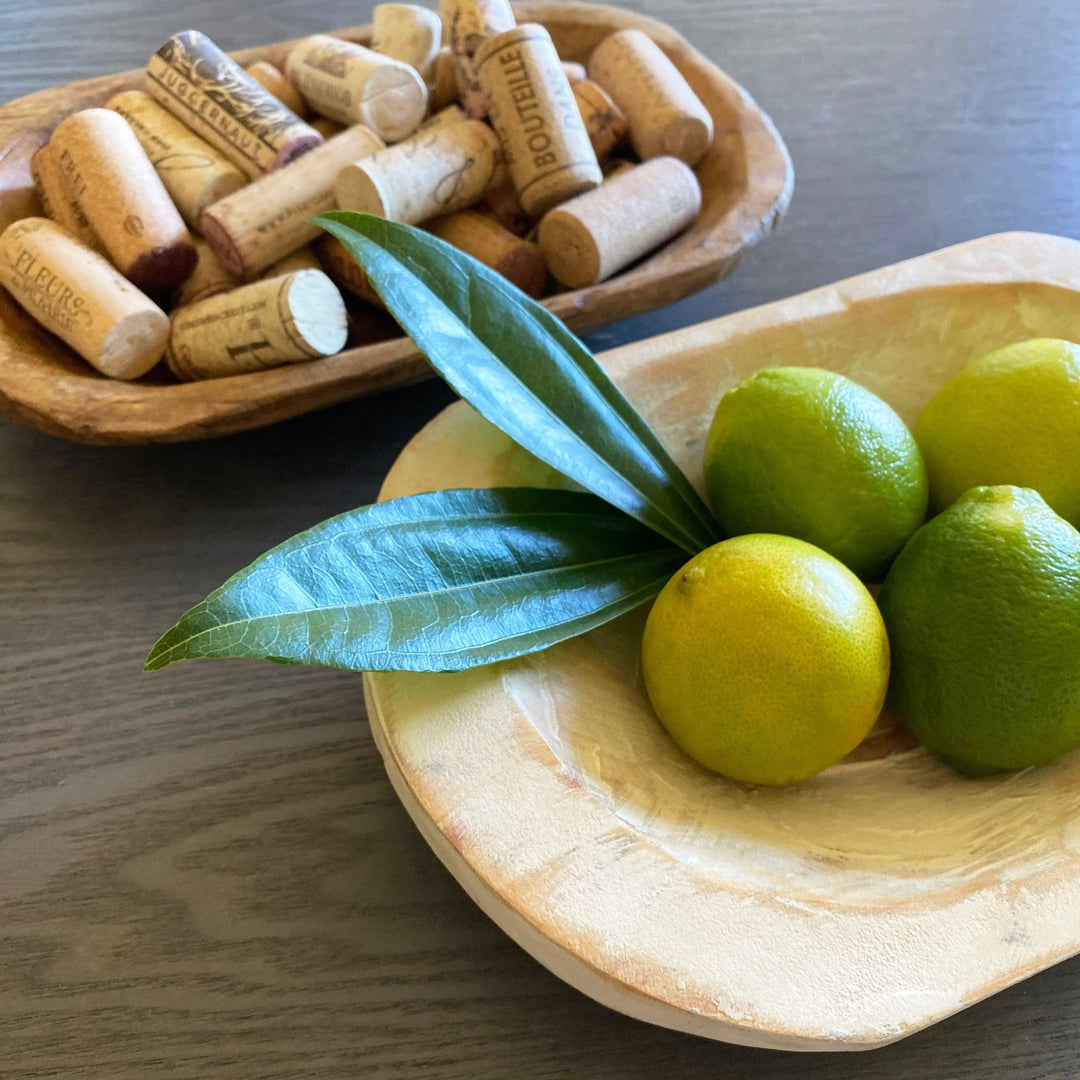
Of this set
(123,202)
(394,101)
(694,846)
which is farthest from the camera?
(394,101)

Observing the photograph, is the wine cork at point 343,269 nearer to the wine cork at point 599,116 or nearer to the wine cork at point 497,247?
the wine cork at point 497,247

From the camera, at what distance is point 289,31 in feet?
3.94

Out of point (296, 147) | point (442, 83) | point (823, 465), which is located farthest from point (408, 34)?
point (823, 465)

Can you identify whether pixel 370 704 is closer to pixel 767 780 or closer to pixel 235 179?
pixel 767 780

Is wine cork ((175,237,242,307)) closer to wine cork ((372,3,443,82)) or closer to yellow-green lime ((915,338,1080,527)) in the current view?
wine cork ((372,3,443,82))

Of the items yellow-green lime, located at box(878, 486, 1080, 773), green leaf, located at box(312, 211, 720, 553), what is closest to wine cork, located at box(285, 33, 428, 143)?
green leaf, located at box(312, 211, 720, 553)

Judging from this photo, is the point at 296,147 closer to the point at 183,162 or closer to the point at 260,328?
the point at 183,162

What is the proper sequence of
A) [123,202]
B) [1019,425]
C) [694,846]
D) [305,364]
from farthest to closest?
[123,202], [305,364], [1019,425], [694,846]

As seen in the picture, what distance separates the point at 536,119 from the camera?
2.73 ft

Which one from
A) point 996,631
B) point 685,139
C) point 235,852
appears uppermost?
point 685,139

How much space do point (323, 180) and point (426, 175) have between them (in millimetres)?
88

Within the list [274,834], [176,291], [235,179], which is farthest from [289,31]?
[274,834]

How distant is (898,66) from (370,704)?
3.64 feet

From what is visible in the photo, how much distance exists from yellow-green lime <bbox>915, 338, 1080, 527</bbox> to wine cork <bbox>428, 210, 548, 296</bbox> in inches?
15.2
